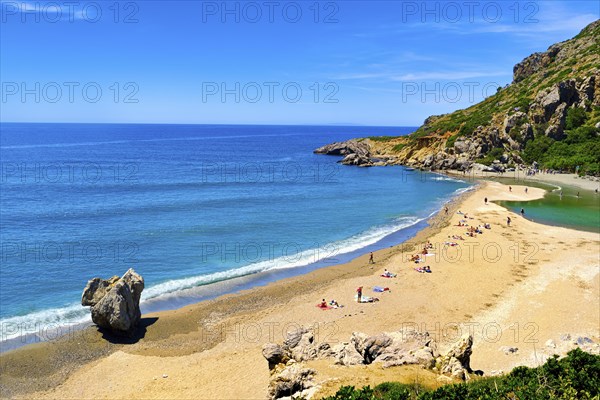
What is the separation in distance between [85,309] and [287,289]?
41.9 feet

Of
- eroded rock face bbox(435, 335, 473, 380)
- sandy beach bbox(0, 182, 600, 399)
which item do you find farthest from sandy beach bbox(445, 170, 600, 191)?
eroded rock face bbox(435, 335, 473, 380)

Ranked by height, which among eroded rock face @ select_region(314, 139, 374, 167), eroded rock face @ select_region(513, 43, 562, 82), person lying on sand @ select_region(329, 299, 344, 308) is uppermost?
eroded rock face @ select_region(513, 43, 562, 82)

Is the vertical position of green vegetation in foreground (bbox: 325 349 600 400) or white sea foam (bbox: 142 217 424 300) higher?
green vegetation in foreground (bbox: 325 349 600 400)

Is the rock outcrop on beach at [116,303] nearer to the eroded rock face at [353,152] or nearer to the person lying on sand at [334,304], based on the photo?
the person lying on sand at [334,304]

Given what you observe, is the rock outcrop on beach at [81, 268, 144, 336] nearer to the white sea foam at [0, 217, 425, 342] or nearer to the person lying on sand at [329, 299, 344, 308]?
the white sea foam at [0, 217, 425, 342]

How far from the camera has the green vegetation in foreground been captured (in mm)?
10945

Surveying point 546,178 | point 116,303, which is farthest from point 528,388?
point 546,178

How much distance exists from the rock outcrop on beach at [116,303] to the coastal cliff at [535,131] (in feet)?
268

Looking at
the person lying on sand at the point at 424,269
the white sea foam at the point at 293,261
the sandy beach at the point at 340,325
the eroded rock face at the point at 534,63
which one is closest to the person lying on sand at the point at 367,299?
the sandy beach at the point at 340,325

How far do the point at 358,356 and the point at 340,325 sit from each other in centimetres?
836

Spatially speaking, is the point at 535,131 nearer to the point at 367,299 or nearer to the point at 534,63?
the point at 534,63

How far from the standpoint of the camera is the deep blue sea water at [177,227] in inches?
1193

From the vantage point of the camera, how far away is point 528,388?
11.3 m

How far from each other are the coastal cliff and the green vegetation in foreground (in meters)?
78.9
